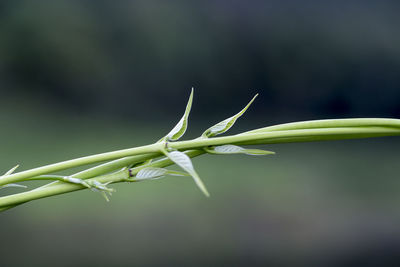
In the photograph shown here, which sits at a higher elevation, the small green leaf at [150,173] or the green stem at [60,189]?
the green stem at [60,189]

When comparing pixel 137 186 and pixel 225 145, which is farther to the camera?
pixel 137 186

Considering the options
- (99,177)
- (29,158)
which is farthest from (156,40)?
(99,177)

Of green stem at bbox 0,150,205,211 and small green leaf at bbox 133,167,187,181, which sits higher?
green stem at bbox 0,150,205,211

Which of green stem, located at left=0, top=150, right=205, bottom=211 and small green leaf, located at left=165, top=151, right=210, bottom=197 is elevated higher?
green stem, located at left=0, top=150, right=205, bottom=211

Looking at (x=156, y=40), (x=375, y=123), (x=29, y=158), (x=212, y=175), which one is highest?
(x=156, y=40)

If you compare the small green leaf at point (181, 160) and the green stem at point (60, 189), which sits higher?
the green stem at point (60, 189)

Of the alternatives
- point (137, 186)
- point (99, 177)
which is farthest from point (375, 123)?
point (137, 186)

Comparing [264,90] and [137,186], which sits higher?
[264,90]

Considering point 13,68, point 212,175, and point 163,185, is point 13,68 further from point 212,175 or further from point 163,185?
point 212,175

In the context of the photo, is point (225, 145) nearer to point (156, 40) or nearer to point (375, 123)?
point (375, 123)
